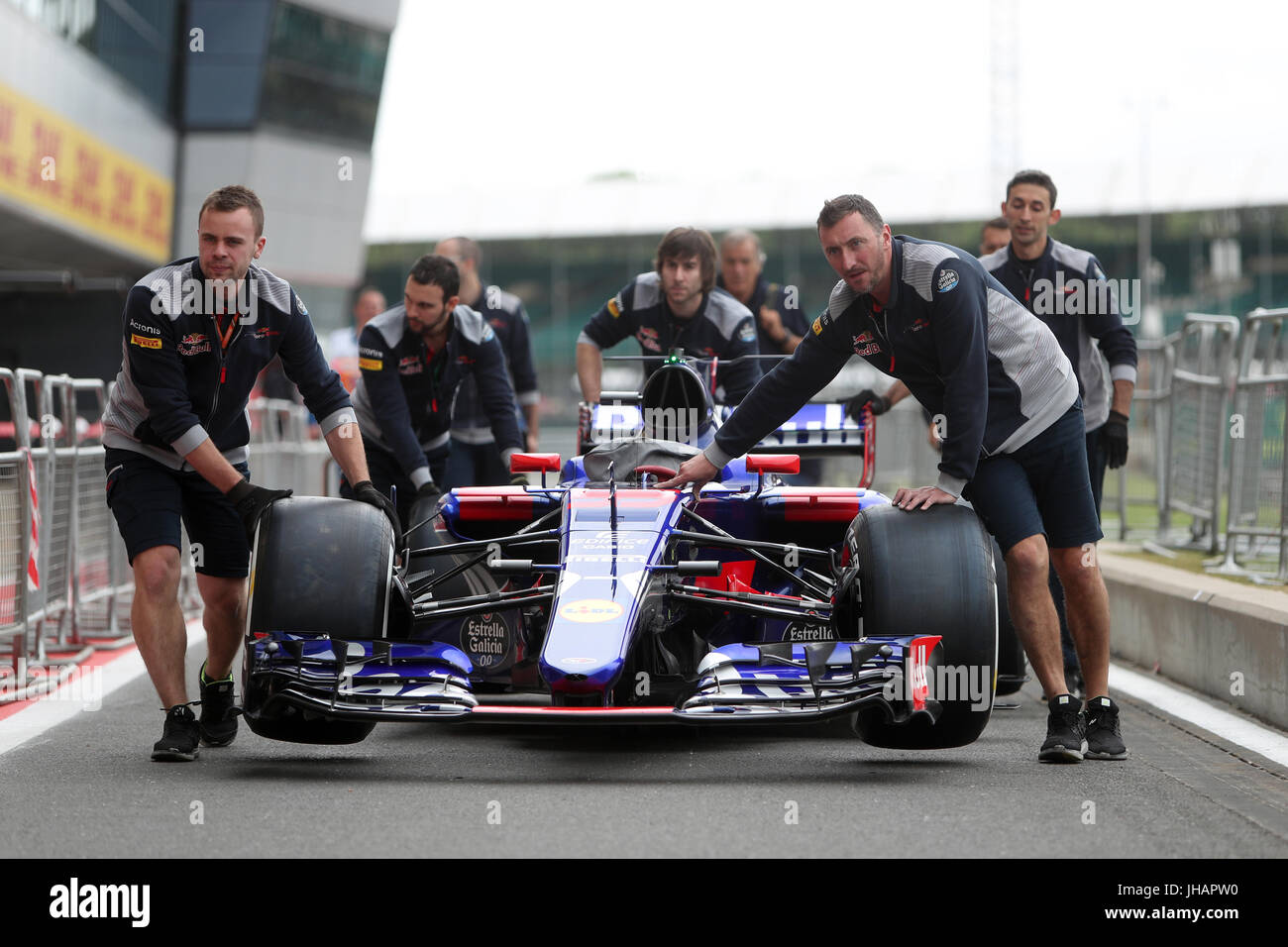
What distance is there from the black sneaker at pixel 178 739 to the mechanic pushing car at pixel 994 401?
2.28m

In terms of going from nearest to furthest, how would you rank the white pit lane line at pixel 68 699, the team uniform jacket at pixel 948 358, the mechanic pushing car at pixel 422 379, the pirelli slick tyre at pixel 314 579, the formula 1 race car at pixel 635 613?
1. the formula 1 race car at pixel 635 613
2. the pirelli slick tyre at pixel 314 579
3. the team uniform jacket at pixel 948 358
4. the white pit lane line at pixel 68 699
5. the mechanic pushing car at pixel 422 379

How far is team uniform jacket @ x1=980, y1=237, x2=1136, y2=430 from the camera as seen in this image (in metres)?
7.32

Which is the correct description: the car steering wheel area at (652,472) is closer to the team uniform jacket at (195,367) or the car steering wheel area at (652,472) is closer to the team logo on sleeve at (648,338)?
the team uniform jacket at (195,367)

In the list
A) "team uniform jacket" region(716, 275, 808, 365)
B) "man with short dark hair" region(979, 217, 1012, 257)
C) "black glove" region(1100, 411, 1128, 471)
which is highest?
"man with short dark hair" region(979, 217, 1012, 257)

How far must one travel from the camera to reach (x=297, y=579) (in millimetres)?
5551

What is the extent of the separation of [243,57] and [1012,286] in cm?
2425

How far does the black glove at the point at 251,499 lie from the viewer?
18.9 ft

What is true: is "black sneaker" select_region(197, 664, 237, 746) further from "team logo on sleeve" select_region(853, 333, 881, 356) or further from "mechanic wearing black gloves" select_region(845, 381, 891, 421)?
"mechanic wearing black gloves" select_region(845, 381, 891, 421)

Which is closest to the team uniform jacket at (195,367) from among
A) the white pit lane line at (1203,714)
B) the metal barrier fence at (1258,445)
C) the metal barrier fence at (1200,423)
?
the white pit lane line at (1203,714)

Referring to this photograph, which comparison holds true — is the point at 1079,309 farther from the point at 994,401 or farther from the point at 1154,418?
the point at 1154,418

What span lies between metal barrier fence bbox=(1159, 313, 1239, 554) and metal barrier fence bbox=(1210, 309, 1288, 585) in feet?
0.61

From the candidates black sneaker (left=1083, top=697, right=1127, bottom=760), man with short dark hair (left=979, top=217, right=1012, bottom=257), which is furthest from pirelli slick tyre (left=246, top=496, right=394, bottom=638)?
man with short dark hair (left=979, top=217, right=1012, bottom=257)

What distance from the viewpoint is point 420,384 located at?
321 inches

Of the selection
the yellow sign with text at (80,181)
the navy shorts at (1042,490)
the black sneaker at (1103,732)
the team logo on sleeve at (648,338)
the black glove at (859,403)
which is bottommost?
the black sneaker at (1103,732)
